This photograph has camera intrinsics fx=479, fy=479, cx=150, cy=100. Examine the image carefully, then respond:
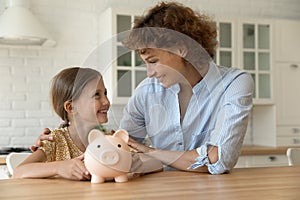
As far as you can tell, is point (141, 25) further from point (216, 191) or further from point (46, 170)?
point (216, 191)

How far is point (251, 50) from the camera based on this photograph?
4.12 m

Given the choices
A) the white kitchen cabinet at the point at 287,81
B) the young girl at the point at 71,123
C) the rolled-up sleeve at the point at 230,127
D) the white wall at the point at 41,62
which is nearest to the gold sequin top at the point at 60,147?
the young girl at the point at 71,123

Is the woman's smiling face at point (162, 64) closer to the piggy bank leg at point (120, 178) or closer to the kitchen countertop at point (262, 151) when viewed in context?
the piggy bank leg at point (120, 178)

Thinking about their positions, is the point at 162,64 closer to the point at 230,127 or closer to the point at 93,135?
the point at 230,127

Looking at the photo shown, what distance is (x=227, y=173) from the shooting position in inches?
57.7

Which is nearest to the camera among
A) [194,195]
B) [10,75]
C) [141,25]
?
[194,195]

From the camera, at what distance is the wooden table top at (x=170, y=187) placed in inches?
40.1

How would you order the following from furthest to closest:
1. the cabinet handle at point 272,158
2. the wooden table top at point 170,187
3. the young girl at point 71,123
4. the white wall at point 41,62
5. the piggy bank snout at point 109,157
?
1. the cabinet handle at point 272,158
2. the white wall at point 41,62
3. the young girl at point 71,123
4. the piggy bank snout at point 109,157
5. the wooden table top at point 170,187

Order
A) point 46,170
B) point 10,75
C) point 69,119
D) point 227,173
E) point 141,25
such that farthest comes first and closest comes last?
point 10,75 → point 69,119 → point 141,25 → point 227,173 → point 46,170

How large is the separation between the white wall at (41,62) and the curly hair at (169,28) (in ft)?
7.36

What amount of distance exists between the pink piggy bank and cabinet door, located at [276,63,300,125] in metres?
3.20

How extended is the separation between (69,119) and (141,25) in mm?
432

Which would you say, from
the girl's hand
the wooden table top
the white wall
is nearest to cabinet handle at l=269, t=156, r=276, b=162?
the white wall

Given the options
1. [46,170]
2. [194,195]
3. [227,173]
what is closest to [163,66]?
[227,173]
